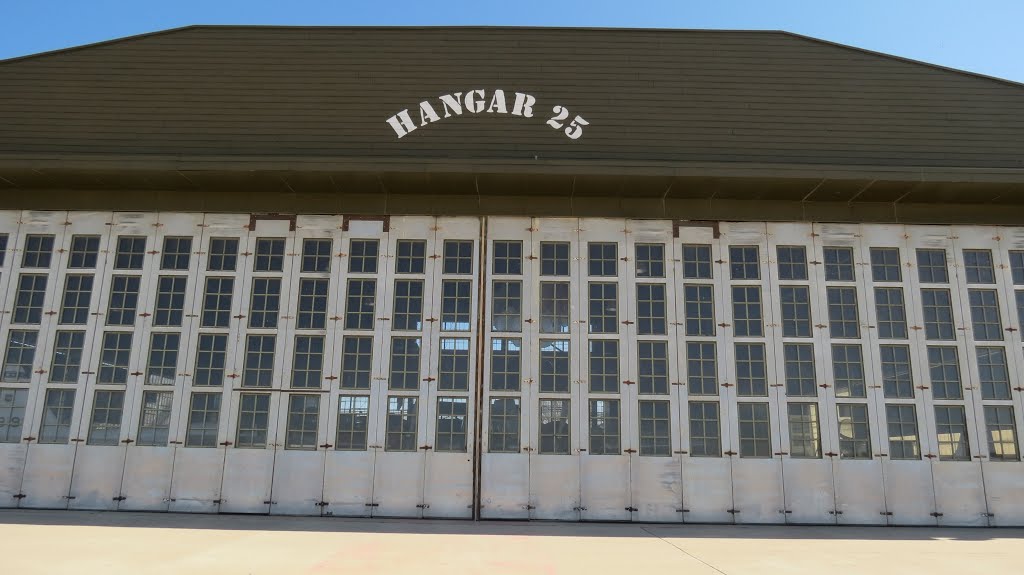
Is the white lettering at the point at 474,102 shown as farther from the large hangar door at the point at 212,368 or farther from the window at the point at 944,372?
the window at the point at 944,372

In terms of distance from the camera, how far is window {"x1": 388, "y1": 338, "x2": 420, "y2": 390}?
16.1 m

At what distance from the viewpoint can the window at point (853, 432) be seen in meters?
15.8

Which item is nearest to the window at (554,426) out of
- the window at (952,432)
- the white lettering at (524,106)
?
the white lettering at (524,106)

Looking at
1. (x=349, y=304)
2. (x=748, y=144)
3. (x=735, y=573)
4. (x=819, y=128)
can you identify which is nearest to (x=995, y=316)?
(x=819, y=128)

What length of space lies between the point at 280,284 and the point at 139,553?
24.5 feet

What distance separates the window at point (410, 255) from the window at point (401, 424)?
3.10 meters

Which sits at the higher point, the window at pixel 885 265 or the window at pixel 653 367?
the window at pixel 885 265

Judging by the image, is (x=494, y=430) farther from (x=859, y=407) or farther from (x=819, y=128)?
(x=819, y=128)

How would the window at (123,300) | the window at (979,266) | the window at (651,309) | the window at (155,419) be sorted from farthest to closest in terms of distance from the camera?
the window at (979,266) → the window at (123,300) → the window at (651,309) → the window at (155,419)

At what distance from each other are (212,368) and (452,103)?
27.9 feet

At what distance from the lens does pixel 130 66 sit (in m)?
17.5

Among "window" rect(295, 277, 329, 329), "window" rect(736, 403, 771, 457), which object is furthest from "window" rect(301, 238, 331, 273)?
"window" rect(736, 403, 771, 457)

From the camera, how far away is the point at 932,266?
55.5 ft

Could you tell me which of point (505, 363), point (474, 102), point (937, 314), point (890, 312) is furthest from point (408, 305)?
point (937, 314)
